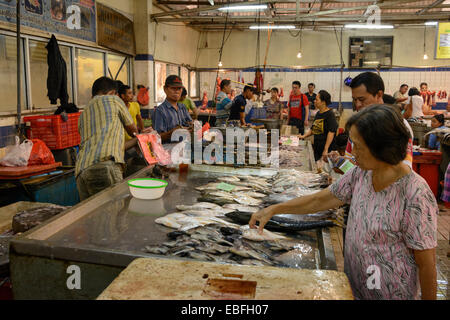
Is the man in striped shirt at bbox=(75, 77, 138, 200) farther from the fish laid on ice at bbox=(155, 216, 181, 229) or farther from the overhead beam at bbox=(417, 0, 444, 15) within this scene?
the overhead beam at bbox=(417, 0, 444, 15)

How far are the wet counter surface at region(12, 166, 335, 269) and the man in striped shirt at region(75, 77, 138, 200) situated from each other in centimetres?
38

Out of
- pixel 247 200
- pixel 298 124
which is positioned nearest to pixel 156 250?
pixel 247 200

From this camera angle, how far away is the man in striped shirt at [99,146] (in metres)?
3.83

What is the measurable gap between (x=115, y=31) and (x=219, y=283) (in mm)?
9814

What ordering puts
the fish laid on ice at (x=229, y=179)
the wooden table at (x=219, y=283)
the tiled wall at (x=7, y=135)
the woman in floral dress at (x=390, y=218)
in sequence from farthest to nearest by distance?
the tiled wall at (x=7, y=135)
the fish laid on ice at (x=229, y=179)
the woman in floral dress at (x=390, y=218)
the wooden table at (x=219, y=283)

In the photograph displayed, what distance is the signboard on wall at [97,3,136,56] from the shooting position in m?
9.12

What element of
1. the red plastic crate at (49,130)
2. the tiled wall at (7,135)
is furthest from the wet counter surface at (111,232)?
the tiled wall at (7,135)

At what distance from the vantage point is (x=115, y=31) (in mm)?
9859

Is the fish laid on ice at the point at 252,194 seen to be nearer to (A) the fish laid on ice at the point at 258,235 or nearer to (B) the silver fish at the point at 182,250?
(A) the fish laid on ice at the point at 258,235

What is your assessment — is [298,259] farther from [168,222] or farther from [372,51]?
[372,51]

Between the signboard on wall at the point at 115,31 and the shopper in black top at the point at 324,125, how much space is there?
579cm
